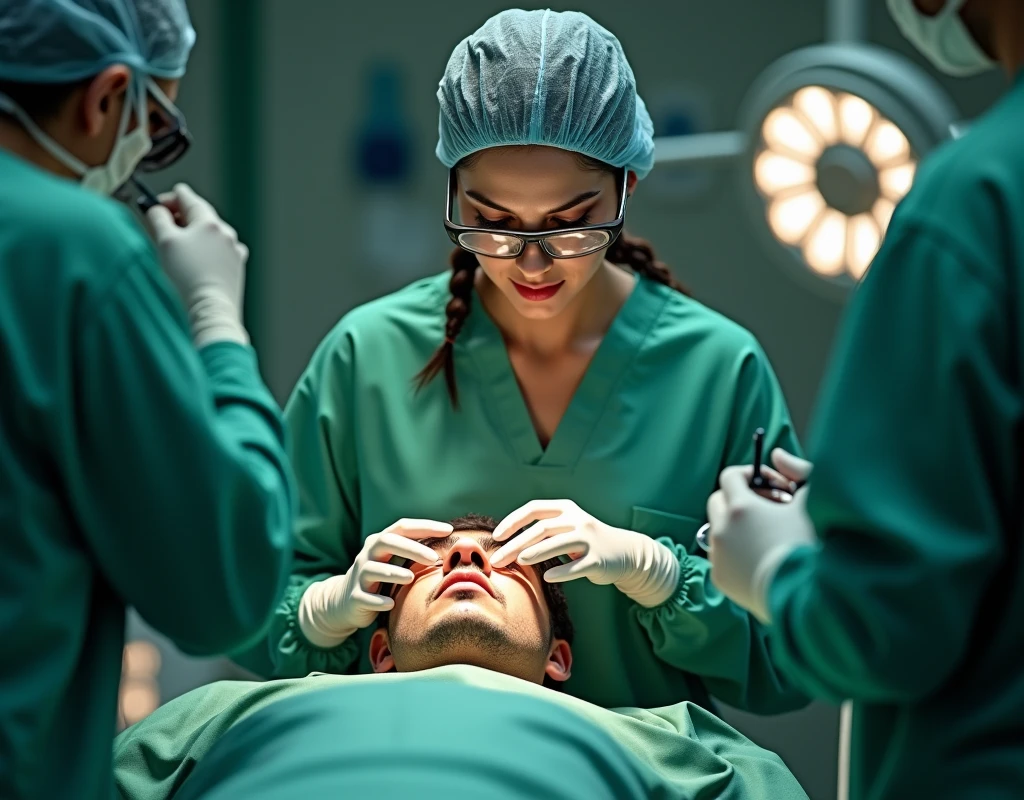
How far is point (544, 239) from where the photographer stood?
7.27ft

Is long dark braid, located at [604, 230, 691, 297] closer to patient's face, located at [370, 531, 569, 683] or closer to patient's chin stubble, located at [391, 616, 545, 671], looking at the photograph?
patient's face, located at [370, 531, 569, 683]

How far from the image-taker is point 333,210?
4.47m

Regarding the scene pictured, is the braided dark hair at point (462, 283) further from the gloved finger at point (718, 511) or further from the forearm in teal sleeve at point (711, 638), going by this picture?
the gloved finger at point (718, 511)

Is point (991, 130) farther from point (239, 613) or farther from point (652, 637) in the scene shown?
point (652, 637)

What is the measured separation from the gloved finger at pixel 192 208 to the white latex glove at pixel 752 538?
0.79 m

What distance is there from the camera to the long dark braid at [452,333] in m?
2.47

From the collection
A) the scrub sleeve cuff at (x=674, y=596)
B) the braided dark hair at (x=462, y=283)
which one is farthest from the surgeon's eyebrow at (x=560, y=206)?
the scrub sleeve cuff at (x=674, y=596)

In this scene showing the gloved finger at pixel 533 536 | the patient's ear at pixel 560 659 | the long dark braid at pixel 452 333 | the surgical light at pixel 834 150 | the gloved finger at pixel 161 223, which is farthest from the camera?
the long dark braid at pixel 452 333

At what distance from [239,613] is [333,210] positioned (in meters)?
3.02

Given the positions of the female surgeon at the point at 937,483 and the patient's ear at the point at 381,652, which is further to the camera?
the patient's ear at the point at 381,652

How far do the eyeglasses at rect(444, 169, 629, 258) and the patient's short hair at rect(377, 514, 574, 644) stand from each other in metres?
0.47

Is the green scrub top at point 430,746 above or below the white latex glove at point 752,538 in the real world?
below

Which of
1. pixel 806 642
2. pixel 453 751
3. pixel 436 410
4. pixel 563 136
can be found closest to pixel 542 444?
pixel 436 410

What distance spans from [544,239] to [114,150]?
0.79 meters
